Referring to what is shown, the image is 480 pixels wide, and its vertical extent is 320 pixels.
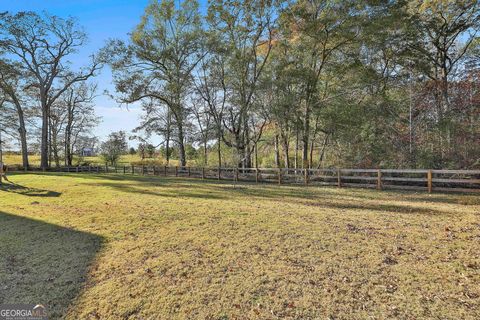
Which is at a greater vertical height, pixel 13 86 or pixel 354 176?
pixel 13 86

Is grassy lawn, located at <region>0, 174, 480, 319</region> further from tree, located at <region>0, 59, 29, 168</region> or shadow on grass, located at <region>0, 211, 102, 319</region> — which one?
tree, located at <region>0, 59, 29, 168</region>

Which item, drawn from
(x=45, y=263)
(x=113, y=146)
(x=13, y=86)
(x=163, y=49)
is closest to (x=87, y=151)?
(x=113, y=146)

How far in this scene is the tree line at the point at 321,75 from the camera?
11.8 meters

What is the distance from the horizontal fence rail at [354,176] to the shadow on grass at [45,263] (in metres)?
8.69

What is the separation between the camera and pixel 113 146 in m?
32.4

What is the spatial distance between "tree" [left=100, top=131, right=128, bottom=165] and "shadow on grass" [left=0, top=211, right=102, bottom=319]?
2819 cm

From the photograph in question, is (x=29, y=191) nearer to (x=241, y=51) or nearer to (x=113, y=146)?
(x=241, y=51)

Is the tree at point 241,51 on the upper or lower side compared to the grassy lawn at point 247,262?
upper

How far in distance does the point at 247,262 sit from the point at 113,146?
32.9 metres

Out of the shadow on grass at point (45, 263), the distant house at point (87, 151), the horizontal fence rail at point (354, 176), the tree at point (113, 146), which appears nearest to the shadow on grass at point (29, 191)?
the shadow on grass at point (45, 263)

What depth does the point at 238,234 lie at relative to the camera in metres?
4.91

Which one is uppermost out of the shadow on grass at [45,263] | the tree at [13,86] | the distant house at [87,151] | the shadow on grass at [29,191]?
the tree at [13,86]

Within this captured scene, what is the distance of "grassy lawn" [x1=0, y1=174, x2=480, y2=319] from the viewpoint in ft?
9.05

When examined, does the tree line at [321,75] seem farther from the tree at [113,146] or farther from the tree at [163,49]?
the tree at [113,146]
